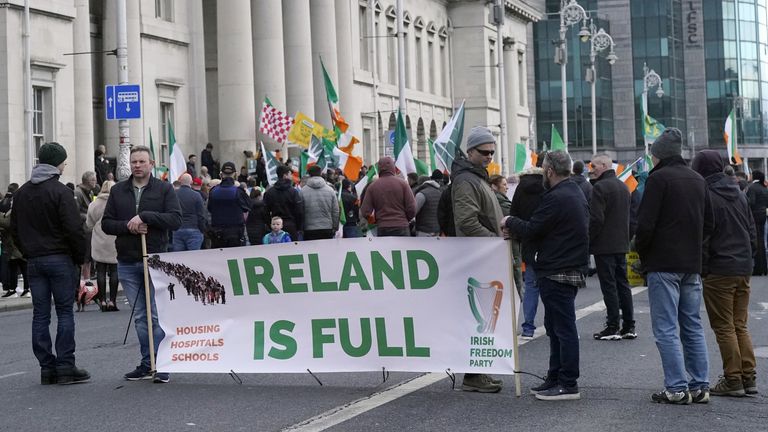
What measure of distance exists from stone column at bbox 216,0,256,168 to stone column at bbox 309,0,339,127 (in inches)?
297

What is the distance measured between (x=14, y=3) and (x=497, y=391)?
25496mm

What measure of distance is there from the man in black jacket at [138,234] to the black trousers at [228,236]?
11.1 m

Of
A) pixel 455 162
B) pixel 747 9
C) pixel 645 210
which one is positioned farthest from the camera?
pixel 747 9

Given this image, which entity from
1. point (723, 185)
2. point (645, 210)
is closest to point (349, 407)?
point (645, 210)

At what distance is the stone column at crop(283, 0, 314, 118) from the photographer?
5059 cm

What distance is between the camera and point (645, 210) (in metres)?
10.4

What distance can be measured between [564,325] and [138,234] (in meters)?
3.62

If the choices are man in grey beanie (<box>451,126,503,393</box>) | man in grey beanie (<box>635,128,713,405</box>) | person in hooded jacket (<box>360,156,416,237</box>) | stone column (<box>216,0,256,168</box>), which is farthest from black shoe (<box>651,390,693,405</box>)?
stone column (<box>216,0,256,168</box>)

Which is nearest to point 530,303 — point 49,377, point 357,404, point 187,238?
point 357,404

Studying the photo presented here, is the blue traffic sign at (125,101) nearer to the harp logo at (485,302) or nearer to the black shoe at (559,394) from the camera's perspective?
the harp logo at (485,302)

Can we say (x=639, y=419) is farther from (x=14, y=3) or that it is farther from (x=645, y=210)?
(x=14, y=3)

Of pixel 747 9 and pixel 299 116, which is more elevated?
pixel 747 9

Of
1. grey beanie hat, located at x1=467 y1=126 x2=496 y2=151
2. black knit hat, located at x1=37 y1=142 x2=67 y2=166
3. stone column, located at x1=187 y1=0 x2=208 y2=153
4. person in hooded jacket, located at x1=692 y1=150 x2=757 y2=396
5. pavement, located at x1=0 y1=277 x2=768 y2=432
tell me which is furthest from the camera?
stone column, located at x1=187 y1=0 x2=208 y2=153

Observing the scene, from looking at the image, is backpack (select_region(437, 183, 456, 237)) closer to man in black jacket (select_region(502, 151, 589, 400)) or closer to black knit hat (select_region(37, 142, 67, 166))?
man in black jacket (select_region(502, 151, 589, 400))
